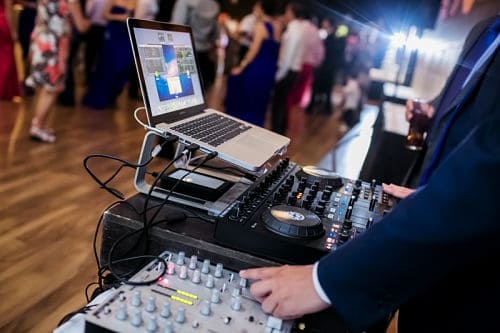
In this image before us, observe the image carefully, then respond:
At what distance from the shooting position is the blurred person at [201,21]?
4.09 meters

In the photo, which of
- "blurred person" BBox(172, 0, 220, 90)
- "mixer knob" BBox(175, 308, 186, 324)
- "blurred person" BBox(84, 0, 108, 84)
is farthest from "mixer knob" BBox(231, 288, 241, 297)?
"blurred person" BBox(84, 0, 108, 84)

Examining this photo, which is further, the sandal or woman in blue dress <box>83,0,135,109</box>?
woman in blue dress <box>83,0,135,109</box>

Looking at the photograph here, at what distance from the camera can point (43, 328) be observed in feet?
5.19

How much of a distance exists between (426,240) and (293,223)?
0.90 feet

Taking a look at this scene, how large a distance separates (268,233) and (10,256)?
5.07 ft

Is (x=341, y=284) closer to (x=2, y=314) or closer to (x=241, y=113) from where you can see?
(x=2, y=314)

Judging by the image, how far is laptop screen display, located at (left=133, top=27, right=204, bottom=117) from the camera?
3.53 ft

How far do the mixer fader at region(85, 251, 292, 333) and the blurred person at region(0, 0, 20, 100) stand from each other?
388 centimetres

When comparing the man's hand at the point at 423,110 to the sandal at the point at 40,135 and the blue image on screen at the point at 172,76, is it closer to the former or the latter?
the blue image on screen at the point at 172,76

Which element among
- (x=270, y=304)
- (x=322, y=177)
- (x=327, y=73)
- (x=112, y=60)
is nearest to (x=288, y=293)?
(x=270, y=304)

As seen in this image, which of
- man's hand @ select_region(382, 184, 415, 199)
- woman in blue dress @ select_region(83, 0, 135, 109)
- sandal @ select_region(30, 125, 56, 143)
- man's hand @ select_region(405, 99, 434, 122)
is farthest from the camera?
woman in blue dress @ select_region(83, 0, 135, 109)

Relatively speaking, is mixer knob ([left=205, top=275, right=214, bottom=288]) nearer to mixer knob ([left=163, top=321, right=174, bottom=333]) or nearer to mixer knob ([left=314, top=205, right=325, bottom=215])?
mixer knob ([left=163, top=321, right=174, bottom=333])

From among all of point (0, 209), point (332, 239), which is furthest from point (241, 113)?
point (332, 239)

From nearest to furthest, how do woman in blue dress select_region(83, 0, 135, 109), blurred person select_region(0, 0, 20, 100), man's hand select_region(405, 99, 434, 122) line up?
man's hand select_region(405, 99, 434, 122)
blurred person select_region(0, 0, 20, 100)
woman in blue dress select_region(83, 0, 135, 109)
